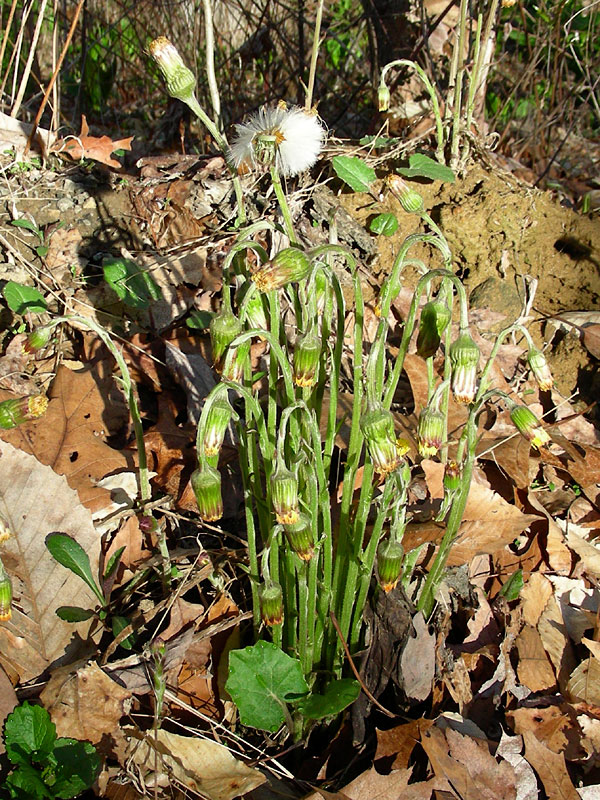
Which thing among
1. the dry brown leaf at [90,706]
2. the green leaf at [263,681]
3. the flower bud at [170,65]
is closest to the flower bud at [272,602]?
the green leaf at [263,681]

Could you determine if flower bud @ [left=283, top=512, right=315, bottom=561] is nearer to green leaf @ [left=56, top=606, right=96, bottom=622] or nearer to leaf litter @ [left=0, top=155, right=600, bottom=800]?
leaf litter @ [left=0, top=155, right=600, bottom=800]

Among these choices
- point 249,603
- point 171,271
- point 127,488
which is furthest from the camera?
point 171,271

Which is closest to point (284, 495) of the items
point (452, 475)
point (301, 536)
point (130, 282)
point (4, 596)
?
point (301, 536)

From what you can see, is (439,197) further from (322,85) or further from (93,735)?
(322,85)

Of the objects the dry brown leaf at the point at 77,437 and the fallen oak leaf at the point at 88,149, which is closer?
the dry brown leaf at the point at 77,437

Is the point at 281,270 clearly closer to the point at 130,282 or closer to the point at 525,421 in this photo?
the point at 525,421

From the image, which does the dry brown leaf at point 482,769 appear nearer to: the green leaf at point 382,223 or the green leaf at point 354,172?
the green leaf at point 382,223

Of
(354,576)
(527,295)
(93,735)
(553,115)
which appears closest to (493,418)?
(527,295)
